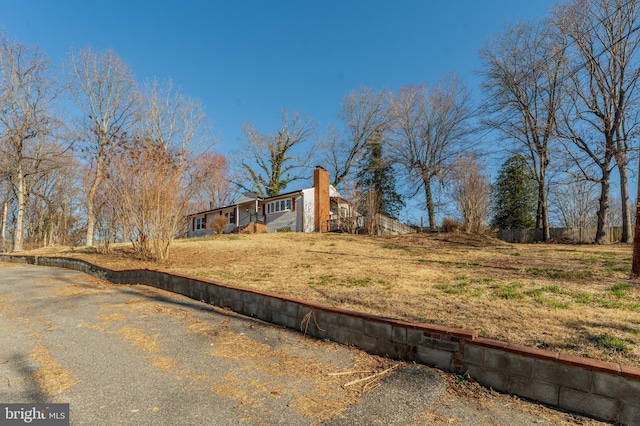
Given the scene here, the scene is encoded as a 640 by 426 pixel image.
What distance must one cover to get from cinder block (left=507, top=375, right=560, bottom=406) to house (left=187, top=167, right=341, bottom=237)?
20.4 meters

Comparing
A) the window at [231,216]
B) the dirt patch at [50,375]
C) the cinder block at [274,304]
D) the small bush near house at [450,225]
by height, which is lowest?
the dirt patch at [50,375]

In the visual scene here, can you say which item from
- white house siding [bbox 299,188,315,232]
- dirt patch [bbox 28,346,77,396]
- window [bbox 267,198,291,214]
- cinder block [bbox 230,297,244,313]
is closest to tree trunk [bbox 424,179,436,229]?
white house siding [bbox 299,188,315,232]

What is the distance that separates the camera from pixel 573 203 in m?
38.9

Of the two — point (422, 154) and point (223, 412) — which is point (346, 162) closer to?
point (422, 154)

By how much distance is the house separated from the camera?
2355cm

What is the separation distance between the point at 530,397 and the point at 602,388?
0.46 meters

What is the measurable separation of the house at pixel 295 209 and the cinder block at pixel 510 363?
20.3 meters

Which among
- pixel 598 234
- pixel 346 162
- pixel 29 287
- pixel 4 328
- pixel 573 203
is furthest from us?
pixel 573 203

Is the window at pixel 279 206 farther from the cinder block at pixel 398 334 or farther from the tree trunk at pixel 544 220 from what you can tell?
the cinder block at pixel 398 334

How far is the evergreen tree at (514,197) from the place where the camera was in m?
24.9

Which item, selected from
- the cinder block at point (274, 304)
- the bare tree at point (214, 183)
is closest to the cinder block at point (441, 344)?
the cinder block at point (274, 304)

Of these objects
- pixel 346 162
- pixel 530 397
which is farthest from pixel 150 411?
pixel 346 162

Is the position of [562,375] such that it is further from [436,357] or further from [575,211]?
[575,211]

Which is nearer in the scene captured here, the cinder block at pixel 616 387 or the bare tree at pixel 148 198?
the cinder block at pixel 616 387
